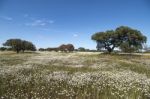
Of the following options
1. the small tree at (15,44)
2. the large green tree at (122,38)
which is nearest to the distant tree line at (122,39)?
the large green tree at (122,38)

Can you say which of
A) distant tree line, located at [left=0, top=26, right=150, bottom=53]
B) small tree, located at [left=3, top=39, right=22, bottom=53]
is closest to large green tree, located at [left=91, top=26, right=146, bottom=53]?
distant tree line, located at [left=0, top=26, right=150, bottom=53]

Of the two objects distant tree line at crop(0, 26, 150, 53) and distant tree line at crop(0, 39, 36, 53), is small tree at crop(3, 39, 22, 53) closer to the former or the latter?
distant tree line at crop(0, 39, 36, 53)

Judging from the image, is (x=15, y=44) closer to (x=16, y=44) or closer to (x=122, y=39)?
(x=16, y=44)

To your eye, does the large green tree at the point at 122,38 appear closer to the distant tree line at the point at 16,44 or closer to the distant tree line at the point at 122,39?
the distant tree line at the point at 122,39

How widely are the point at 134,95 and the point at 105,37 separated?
236ft

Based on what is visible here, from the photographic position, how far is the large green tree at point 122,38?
256 ft

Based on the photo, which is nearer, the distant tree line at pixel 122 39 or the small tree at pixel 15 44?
the distant tree line at pixel 122 39

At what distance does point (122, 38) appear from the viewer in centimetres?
8138

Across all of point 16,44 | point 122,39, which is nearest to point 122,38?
point 122,39

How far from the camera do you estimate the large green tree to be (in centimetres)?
7812

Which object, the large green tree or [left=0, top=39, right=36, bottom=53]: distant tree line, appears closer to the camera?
the large green tree

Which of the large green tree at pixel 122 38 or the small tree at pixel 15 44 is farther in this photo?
the small tree at pixel 15 44

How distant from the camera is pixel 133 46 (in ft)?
263

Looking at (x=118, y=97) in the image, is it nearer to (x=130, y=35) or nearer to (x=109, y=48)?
(x=130, y=35)
